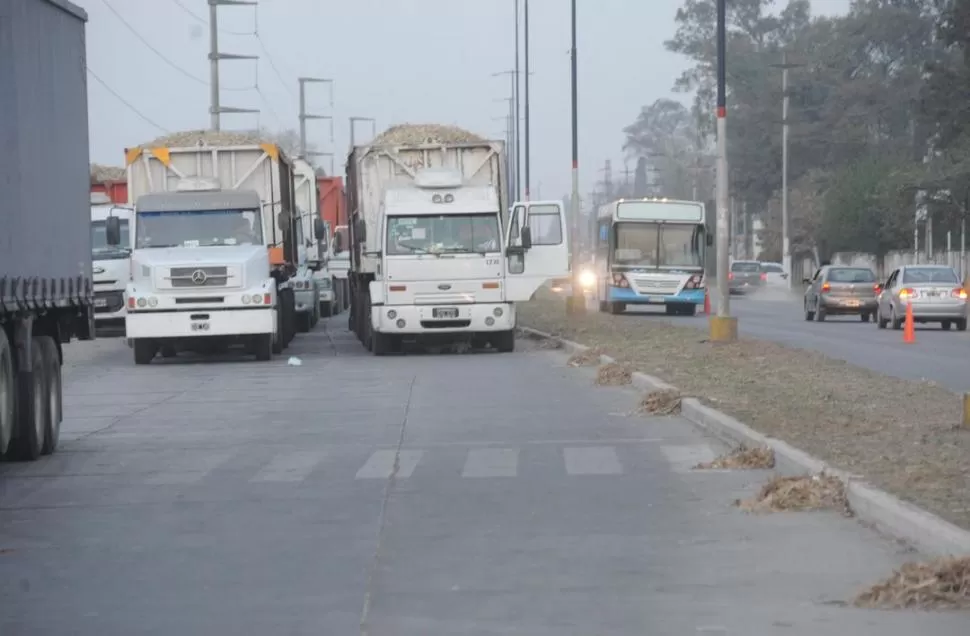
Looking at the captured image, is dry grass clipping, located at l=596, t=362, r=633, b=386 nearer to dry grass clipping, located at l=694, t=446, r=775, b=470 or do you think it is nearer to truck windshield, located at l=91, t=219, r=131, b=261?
dry grass clipping, located at l=694, t=446, r=775, b=470

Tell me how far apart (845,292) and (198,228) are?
22038 mm

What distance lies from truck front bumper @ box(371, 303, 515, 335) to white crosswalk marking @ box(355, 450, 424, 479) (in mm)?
14013

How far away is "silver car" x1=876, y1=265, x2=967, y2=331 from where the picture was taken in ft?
130

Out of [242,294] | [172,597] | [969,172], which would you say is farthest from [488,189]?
[969,172]

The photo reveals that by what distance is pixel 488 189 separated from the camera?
3000 centimetres

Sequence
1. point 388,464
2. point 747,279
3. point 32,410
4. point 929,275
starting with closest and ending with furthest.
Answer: point 388,464 < point 32,410 < point 929,275 < point 747,279

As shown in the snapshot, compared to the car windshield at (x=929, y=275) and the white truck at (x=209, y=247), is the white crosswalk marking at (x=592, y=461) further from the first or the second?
the car windshield at (x=929, y=275)

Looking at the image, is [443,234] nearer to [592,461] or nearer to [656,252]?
[592,461]

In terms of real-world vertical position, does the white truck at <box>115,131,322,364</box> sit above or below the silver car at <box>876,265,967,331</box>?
above

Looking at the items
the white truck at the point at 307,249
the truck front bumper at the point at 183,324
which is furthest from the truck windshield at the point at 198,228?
the white truck at the point at 307,249

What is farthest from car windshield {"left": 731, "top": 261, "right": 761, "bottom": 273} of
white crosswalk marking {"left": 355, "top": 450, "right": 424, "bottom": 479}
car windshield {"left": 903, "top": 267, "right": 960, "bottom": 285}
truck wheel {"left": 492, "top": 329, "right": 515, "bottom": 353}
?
white crosswalk marking {"left": 355, "top": 450, "right": 424, "bottom": 479}

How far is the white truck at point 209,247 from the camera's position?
27688 mm

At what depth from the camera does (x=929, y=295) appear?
39.7 meters

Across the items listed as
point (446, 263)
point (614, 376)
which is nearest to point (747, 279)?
point (446, 263)
